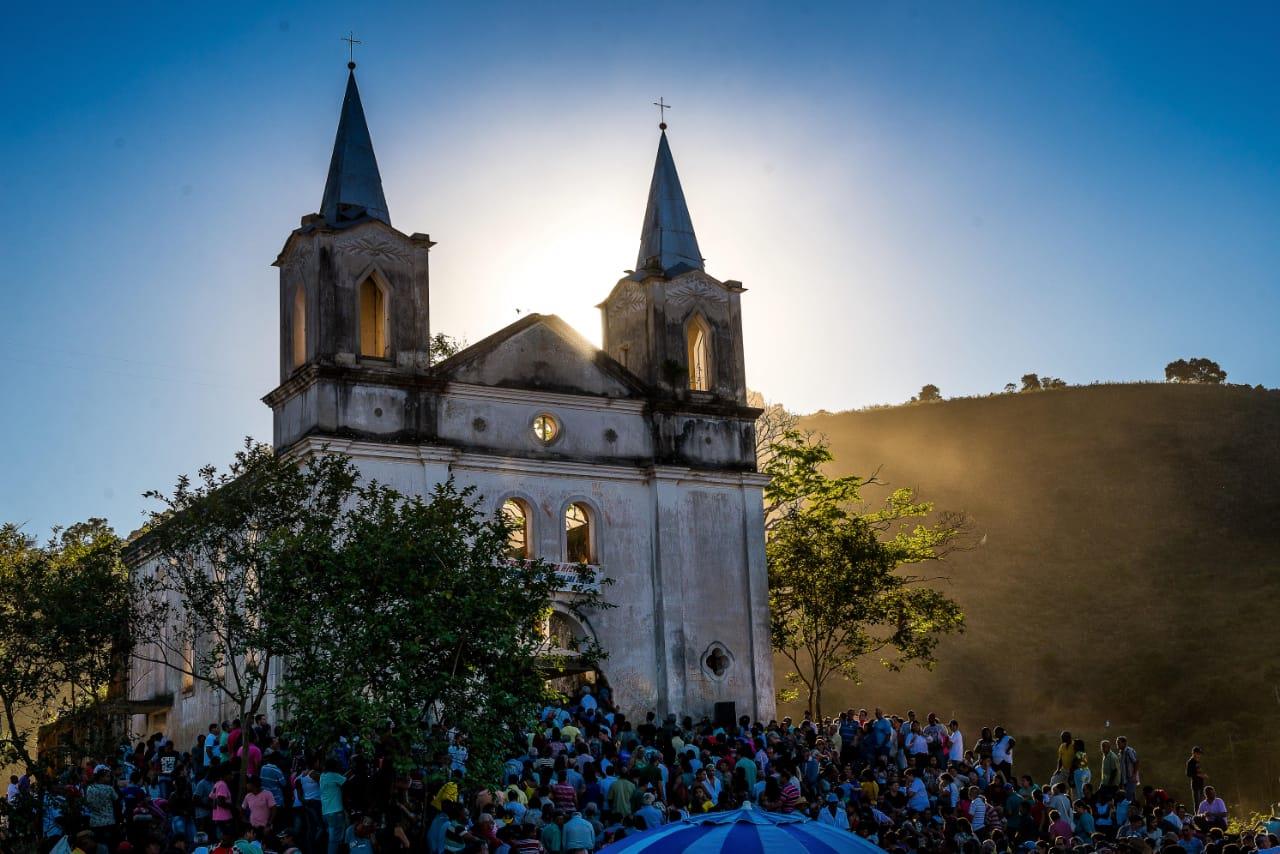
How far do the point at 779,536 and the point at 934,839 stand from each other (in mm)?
20027

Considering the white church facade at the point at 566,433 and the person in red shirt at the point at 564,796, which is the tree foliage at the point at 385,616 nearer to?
the person in red shirt at the point at 564,796

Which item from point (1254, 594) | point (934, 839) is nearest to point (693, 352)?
point (934, 839)

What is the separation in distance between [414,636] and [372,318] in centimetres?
1253

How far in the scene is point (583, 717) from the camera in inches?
1049

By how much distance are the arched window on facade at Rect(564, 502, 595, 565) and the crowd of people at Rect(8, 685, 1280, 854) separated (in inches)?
176

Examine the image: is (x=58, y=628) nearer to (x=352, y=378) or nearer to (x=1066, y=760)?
(x=352, y=378)

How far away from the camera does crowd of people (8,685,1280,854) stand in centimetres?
1864

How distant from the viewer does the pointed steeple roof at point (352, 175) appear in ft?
108

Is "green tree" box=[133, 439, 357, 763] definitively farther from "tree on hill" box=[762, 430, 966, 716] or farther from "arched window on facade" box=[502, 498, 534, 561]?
"tree on hill" box=[762, 430, 966, 716]

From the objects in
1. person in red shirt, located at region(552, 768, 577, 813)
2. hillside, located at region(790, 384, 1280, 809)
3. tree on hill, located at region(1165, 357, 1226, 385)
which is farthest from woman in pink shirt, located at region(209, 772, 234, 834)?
tree on hill, located at region(1165, 357, 1226, 385)

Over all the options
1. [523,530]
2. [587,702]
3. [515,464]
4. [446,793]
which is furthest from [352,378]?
[446,793]

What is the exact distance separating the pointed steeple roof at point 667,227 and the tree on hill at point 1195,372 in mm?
67884

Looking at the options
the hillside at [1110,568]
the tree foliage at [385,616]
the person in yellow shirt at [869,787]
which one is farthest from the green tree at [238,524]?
the hillside at [1110,568]

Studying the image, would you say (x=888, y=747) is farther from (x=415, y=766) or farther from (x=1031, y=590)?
(x=1031, y=590)
